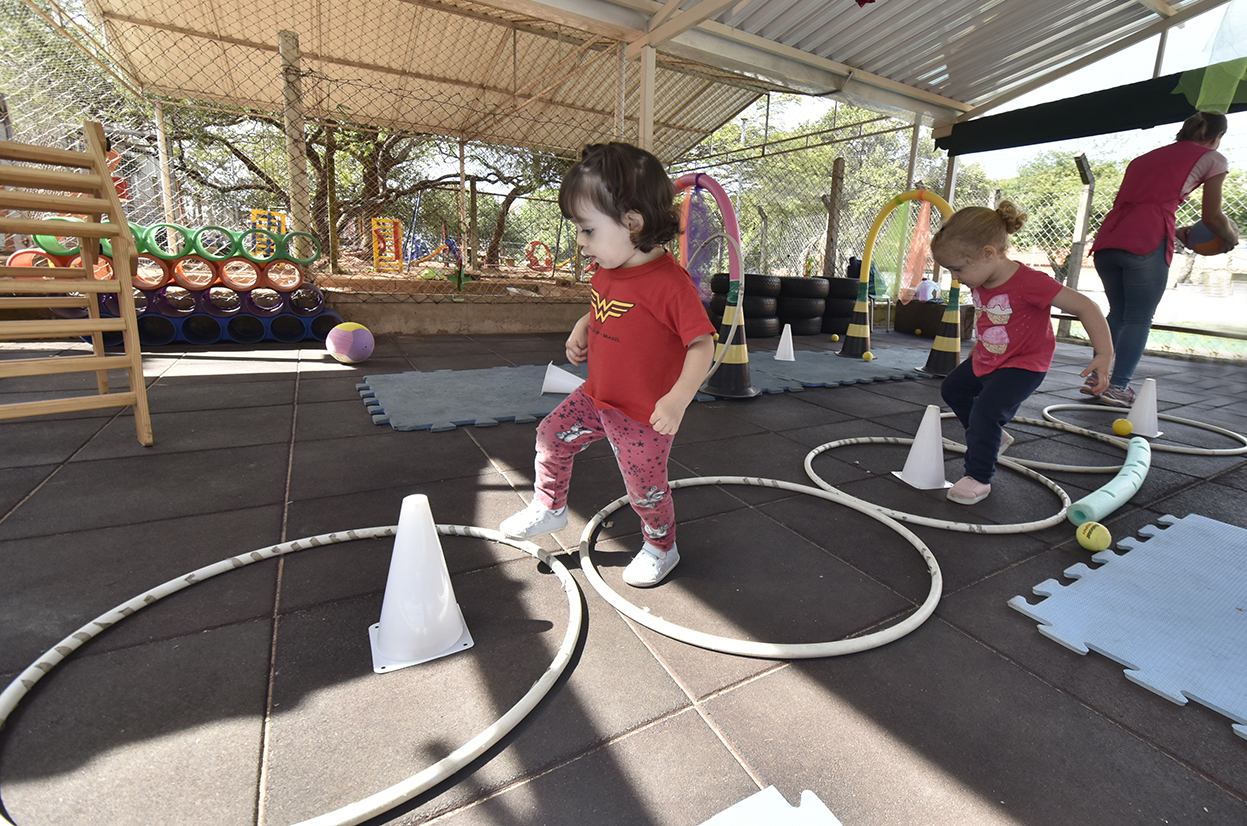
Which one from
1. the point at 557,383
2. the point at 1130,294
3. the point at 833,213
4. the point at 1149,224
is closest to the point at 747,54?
the point at 833,213

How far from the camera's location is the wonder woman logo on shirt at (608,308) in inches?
72.8

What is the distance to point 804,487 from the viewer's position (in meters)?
2.71

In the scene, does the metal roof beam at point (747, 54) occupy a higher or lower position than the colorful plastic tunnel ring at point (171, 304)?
higher

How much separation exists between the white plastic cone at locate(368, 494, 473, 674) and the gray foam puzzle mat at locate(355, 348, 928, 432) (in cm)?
200

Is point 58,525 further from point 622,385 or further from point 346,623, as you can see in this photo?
point 622,385

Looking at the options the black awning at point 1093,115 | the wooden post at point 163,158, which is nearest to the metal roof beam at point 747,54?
the black awning at point 1093,115

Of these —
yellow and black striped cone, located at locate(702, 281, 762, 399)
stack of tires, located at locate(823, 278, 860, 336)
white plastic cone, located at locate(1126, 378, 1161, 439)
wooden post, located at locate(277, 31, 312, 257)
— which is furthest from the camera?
stack of tires, located at locate(823, 278, 860, 336)

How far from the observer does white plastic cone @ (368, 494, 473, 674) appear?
155cm

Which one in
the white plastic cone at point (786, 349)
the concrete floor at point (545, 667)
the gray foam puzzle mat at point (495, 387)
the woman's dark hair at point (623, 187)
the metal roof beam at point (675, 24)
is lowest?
the concrete floor at point (545, 667)

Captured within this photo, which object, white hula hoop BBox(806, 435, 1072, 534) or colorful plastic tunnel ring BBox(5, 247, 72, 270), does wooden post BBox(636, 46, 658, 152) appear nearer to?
white hula hoop BBox(806, 435, 1072, 534)

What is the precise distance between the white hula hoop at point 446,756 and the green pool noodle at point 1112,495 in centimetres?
212

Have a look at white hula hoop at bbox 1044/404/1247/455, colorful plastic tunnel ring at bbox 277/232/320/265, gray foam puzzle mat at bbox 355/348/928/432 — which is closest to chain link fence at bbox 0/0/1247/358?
colorful plastic tunnel ring at bbox 277/232/320/265

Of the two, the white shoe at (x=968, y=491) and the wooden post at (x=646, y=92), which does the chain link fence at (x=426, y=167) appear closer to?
the wooden post at (x=646, y=92)

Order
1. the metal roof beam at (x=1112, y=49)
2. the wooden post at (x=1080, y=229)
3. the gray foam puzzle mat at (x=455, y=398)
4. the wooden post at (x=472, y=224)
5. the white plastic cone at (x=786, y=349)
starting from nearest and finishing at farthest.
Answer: the gray foam puzzle mat at (x=455, y=398) < the white plastic cone at (x=786, y=349) < the metal roof beam at (x=1112, y=49) < the wooden post at (x=1080, y=229) < the wooden post at (x=472, y=224)
